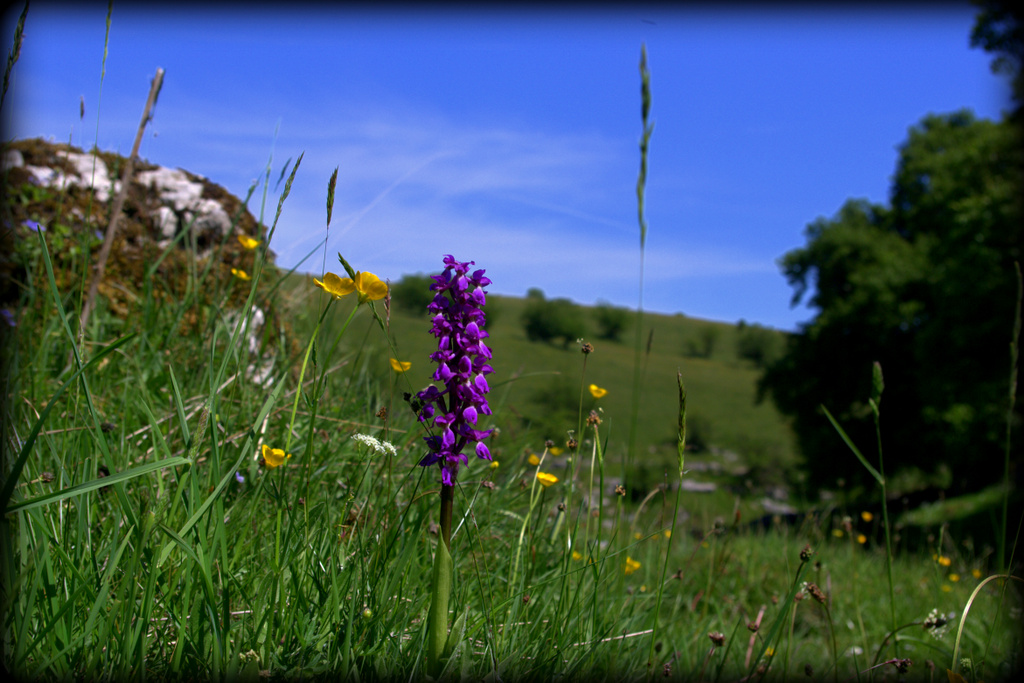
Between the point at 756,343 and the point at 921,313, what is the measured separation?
7656cm

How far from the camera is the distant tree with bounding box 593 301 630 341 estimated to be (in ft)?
245

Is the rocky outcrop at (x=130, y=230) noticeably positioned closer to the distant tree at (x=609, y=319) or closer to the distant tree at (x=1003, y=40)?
the distant tree at (x=1003, y=40)

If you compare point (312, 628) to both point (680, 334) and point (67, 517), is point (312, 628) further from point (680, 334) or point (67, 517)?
point (680, 334)

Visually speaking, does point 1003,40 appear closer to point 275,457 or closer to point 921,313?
point 921,313

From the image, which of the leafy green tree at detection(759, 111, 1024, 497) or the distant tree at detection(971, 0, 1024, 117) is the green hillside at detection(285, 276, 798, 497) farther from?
the distant tree at detection(971, 0, 1024, 117)

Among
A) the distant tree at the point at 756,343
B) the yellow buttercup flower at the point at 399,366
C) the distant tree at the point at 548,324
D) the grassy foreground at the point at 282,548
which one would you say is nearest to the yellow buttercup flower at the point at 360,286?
the grassy foreground at the point at 282,548

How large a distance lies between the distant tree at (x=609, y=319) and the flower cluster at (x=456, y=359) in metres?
72.5

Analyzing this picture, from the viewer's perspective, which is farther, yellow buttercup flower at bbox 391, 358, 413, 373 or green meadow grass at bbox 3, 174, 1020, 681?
yellow buttercup flower at bbox 391, 358, 413, 373

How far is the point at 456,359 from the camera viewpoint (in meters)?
1.48

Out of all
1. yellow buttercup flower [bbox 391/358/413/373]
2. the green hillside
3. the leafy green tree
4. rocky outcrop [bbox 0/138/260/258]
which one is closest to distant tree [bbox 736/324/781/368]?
the green hillside

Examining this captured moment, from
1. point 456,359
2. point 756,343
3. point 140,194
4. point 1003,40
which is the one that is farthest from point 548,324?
point 756,343

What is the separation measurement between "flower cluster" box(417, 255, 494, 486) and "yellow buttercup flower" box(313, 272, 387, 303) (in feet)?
0.88

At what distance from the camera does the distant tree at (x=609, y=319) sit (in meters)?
74.6

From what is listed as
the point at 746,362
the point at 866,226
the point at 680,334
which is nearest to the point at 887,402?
the point at 866,226
